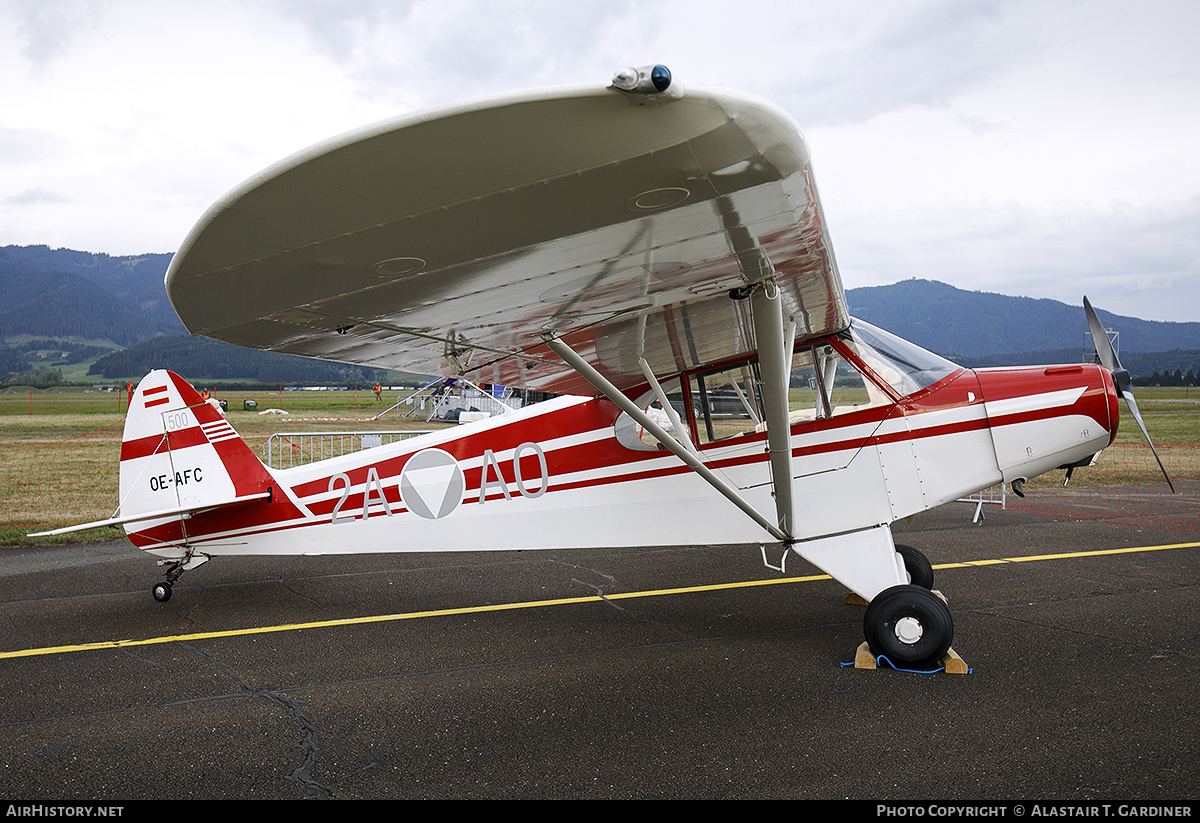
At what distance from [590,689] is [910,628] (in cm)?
194

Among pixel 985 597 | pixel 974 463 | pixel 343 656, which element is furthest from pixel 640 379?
pixel 985 597

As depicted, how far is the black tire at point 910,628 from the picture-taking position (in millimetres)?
4332

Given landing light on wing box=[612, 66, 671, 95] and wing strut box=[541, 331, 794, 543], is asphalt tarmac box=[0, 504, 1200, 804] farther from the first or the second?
landing light on wing box=[612, 66, 671, 95]

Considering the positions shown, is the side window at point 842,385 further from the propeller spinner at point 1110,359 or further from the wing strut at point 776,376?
the propeller spinner at point 1110,359

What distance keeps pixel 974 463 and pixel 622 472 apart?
238cm

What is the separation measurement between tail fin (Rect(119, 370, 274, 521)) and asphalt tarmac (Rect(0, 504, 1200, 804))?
3.15ft

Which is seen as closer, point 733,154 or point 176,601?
point 733,154

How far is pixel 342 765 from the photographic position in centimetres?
345

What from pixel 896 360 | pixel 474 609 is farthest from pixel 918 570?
pixel 474 609

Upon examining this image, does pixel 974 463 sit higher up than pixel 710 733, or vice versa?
pixel 974 463

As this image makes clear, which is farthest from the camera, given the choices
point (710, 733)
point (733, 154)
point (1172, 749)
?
point (710, 733)

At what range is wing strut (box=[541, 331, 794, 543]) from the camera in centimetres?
383

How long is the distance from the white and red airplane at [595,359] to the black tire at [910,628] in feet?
0.04

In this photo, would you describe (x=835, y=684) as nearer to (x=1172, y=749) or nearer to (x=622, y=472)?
(x=1172, y=749)
